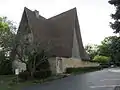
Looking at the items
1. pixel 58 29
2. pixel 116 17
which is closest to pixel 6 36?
pixel 58 29

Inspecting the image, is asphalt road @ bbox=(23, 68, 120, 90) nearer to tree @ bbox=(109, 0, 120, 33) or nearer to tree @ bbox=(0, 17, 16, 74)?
tree @ bbox=(109, 0, 120, 33)

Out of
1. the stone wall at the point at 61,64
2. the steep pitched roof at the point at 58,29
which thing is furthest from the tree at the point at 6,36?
the stone wall at the point at 61,64

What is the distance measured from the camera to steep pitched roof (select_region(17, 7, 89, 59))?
45.0 m

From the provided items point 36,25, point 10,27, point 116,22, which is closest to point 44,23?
point 36,25

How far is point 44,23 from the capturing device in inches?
1959

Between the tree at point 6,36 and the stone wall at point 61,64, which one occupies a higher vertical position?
the tree at point 6,36

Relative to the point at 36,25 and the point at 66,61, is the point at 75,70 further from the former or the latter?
the point at 36,25

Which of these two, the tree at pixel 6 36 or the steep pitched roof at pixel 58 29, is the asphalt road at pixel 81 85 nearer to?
the tree at pixel 6 36

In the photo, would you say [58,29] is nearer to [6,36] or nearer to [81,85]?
[6,36]

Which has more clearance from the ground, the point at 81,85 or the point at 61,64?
the point at 61,64

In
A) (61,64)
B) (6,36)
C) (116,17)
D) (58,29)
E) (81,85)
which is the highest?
(58,29)

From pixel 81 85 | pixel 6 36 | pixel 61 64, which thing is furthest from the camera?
pixel 61 64

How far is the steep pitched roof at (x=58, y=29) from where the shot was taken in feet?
148

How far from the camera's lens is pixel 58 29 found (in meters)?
50.2
